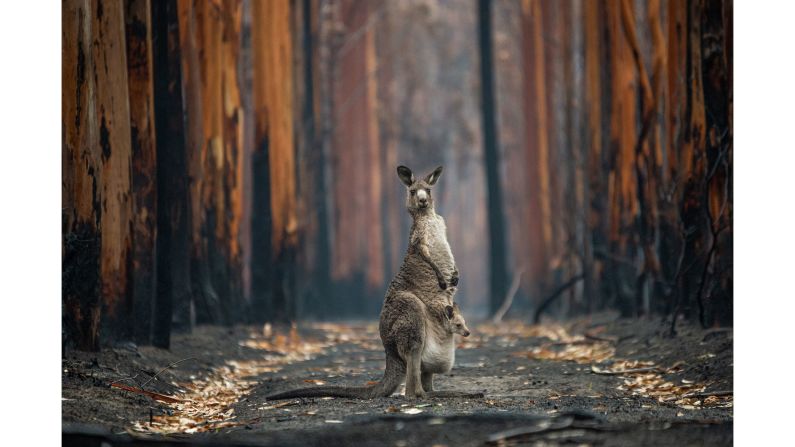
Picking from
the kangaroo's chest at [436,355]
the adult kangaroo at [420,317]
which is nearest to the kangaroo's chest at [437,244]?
the adult kangaroo at [420,317]

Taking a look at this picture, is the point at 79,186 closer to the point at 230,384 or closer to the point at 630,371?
the point at 230,384

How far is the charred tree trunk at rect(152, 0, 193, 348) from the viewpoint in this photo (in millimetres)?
10805

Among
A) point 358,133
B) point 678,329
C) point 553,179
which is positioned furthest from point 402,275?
point 358,133

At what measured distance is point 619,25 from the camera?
49.2 feet

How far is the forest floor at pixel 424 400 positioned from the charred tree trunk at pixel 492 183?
28.5 ft

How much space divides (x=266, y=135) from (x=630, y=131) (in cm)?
521

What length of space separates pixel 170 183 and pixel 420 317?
4.57 meters

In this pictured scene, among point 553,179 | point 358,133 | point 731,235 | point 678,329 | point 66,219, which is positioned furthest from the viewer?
point 358,133

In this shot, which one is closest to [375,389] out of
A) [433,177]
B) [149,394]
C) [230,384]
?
[433,177]

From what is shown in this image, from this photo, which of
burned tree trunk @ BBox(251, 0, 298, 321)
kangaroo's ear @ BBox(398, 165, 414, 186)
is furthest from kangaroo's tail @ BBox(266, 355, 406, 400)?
burned tree trunk @ BBox(251, 0, 298, 321)

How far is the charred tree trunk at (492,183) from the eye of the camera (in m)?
22.2

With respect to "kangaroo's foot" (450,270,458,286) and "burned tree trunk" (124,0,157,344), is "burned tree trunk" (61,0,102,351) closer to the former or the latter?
"burned tree trunk" (124,0,157,344)

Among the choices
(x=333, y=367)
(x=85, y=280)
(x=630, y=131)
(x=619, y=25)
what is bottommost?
(x=333, y=367)

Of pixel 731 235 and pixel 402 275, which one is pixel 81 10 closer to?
pixel 402 275
